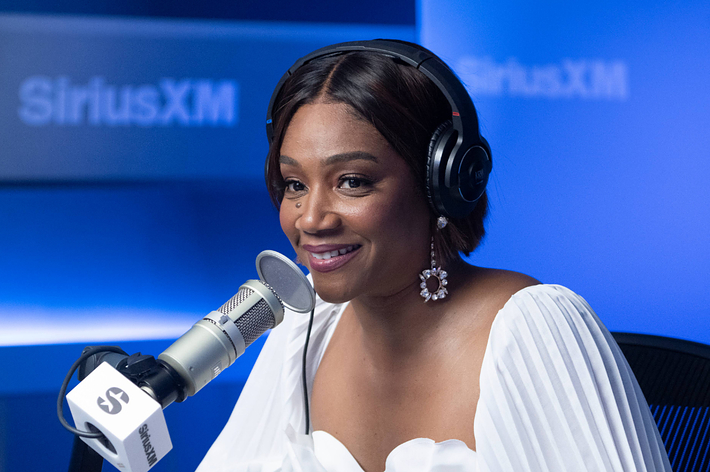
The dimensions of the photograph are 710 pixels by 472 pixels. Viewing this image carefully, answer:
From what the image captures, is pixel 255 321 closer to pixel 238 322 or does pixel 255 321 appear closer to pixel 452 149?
pixel 238 322

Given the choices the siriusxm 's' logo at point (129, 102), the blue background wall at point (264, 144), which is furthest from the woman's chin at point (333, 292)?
the siriusxm 's' logo at point (129, 102)

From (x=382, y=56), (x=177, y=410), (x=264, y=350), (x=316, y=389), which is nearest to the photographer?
(x=382, y=56)

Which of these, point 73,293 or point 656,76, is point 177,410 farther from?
point 656,76

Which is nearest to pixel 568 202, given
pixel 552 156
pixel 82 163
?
pixel 552 156

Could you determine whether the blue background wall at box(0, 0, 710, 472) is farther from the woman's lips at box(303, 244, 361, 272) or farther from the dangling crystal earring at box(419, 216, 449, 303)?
the woman's lips at box(303, 244, 361, 272)

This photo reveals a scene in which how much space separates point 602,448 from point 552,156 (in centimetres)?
144

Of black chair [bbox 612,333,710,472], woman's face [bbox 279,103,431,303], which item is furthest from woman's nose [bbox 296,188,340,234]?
black chair [bbox 612,333,710,472]

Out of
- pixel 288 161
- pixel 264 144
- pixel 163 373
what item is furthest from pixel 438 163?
pixel 264 144

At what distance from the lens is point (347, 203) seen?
101 cm

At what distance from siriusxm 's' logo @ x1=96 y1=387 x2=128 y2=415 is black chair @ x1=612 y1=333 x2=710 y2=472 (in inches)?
44.9

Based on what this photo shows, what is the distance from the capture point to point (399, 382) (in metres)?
1.18

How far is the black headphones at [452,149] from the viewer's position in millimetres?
1004

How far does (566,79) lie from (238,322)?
174 cm

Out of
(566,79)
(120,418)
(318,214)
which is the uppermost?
(566,79)
